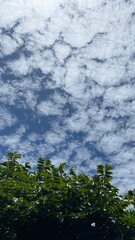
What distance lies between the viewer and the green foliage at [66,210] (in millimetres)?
15594

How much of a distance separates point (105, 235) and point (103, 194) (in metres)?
1.91

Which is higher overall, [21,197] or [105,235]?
[21,197]

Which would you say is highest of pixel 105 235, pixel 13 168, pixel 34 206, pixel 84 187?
pixel 13 168

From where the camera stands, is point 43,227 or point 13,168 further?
point 13,168

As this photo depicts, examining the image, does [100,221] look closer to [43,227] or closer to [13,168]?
[43,227]

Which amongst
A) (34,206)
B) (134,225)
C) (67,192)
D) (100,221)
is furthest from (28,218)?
(134,225)

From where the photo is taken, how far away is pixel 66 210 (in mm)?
15625

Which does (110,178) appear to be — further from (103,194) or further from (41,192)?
(41,192)

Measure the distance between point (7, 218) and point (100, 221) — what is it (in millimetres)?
4460

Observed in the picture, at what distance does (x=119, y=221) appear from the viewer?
1589 cm

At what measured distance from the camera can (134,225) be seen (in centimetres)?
1600

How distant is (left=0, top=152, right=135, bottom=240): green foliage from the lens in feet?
51.2

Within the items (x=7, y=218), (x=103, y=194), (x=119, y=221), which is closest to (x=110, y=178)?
(x=103, y=194)

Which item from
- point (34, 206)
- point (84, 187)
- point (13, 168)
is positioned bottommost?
point (34, 206)
